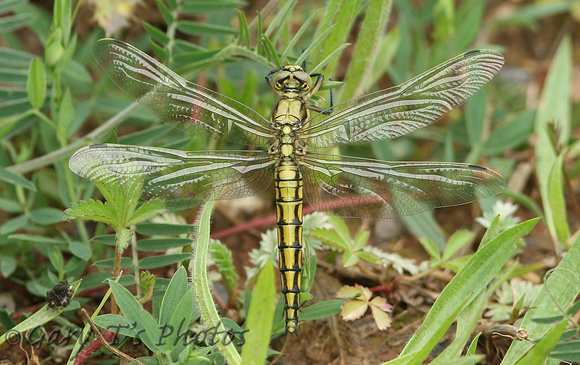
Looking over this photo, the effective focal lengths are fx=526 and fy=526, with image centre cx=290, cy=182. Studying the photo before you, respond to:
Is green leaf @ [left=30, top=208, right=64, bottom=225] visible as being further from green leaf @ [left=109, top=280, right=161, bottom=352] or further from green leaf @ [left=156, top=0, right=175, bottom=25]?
green leaf @ [left=156, top=0, right=175, bottom=25]

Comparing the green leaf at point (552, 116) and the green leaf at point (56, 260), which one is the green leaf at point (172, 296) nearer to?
the green leaf at point (56, 260)

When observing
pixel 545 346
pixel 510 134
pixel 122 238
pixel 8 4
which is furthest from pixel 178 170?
pixel 510 134

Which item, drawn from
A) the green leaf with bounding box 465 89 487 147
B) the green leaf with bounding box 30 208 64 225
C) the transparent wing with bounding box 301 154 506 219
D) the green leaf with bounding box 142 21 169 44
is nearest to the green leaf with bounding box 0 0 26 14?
the green leaf with bounding box 142 21 169 44

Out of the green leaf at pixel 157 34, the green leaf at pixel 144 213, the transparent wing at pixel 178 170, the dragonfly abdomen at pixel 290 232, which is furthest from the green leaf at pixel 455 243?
the green leaf at pixel 157 34

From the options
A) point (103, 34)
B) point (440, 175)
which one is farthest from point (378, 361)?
point (103, 34)

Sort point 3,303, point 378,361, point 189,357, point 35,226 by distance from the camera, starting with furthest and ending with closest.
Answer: point 35,226 < point 3,303 < point 378,361 < point 189,357

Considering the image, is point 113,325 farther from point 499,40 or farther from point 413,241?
point 499,40

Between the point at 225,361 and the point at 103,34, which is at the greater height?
the point at 103,34
